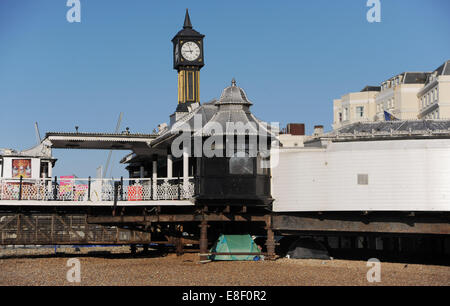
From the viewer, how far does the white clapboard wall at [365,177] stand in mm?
33875

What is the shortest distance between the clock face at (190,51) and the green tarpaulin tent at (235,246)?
26420 mm

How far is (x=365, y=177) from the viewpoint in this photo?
115ft

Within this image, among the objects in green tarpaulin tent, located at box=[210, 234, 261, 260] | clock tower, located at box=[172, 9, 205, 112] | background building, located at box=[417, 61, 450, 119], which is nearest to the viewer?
green tarpaulin tent, located at box=[210, 234, 261, 260]

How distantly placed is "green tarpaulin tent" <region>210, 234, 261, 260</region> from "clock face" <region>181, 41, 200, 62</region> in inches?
1040

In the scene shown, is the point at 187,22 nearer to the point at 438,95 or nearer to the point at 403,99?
the point at 438,95

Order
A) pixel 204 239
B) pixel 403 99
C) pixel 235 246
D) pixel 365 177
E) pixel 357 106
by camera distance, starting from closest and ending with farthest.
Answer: pixel 365 177, pixel 204 239, pixel 235 246, pixel 403 99, pixel 357 106

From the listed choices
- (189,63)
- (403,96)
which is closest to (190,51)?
(189,63)

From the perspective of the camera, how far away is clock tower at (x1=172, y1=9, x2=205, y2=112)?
6044cm

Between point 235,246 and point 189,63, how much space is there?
27037 mm

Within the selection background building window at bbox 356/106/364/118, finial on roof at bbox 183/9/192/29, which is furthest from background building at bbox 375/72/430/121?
finial on roof at bbox 183/9/192/29

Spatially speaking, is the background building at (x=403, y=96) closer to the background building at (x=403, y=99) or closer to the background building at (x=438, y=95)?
the background building at (x=403, y=99)

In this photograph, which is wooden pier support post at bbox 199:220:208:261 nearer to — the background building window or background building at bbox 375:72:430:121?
background building at bbox 375:72:430:121

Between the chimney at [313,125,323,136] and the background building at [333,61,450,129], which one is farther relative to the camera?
the background building at [333,61,450,129]

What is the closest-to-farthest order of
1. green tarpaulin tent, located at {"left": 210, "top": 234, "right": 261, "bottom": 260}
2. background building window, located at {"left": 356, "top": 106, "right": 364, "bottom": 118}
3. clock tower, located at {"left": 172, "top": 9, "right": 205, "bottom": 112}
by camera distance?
green tarpaulin tent, located at {"left": 210, "top": 234, "right": 261, "bottom": 260}
clock tower, located at {"left": 172, "top": 9, "right": 205, "bottom": 112}
background building window, located at {"left": 356, "top": 106, "right": 364, "bottom": 118}
